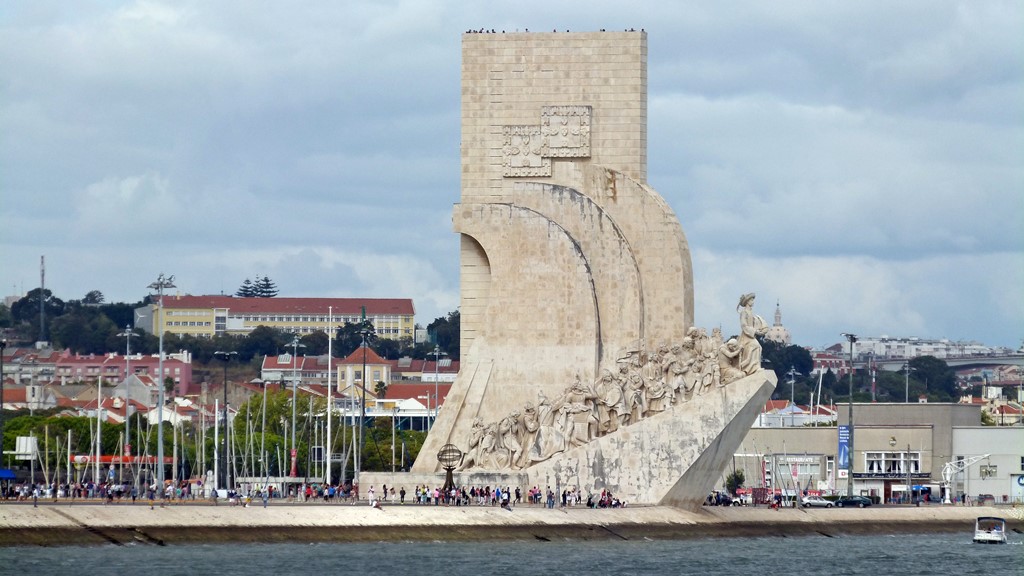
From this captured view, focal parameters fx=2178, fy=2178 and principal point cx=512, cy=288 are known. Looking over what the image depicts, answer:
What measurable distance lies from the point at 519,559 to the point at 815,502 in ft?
71.4

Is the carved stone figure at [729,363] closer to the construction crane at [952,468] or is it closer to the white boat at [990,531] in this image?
the white boat at [990,531]

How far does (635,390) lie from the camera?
164ft

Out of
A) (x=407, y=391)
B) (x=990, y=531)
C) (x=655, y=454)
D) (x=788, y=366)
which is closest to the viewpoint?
(x=655, y=454)

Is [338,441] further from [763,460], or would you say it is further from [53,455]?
[763,460]

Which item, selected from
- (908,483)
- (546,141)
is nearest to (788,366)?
(908,483)

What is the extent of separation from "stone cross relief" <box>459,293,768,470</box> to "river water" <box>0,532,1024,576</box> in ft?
10.9

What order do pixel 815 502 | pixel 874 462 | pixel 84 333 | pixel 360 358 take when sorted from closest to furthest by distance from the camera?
pixel 815 502
pixel 874 462
pixel 360 358
pixel 84 333

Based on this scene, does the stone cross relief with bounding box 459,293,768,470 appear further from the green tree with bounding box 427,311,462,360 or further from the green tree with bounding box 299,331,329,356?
the green tree with bounding box 299,331,329,356

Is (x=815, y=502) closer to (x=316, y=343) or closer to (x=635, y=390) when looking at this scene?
(x=635, y=390)

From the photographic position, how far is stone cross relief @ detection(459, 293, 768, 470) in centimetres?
4994

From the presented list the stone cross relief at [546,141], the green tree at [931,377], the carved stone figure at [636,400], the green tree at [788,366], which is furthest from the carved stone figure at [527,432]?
the green tree at [931,377]

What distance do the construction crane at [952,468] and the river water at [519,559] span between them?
60.0 feet

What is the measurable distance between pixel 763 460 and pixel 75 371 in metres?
69.9

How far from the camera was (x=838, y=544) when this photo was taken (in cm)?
5072
